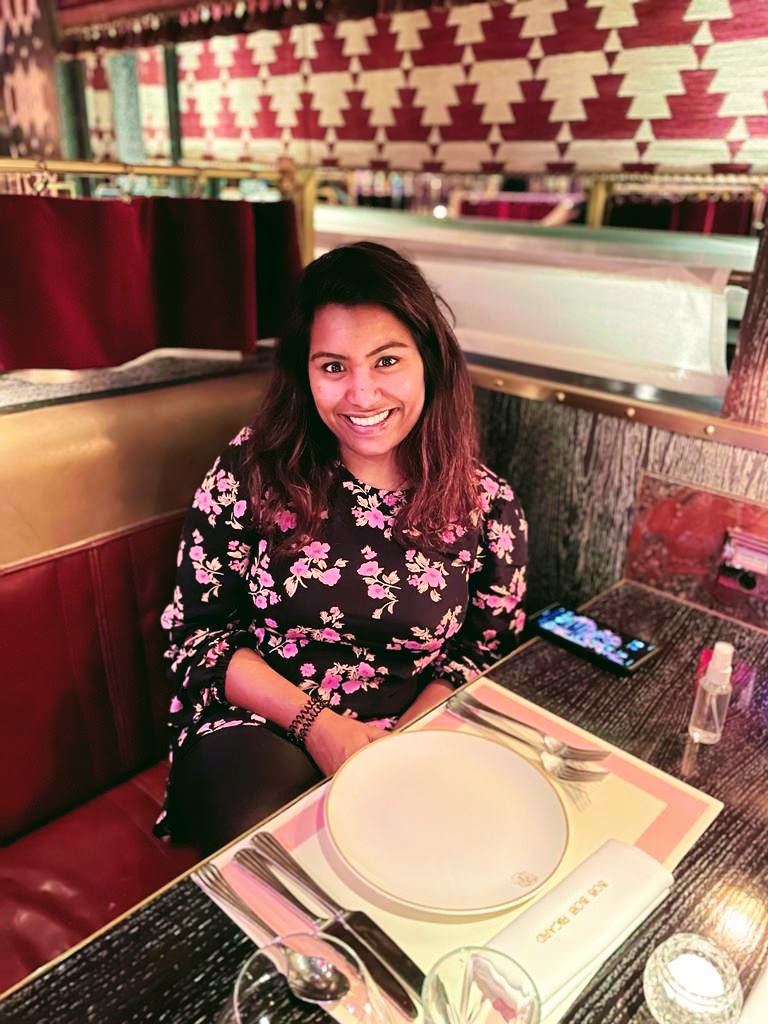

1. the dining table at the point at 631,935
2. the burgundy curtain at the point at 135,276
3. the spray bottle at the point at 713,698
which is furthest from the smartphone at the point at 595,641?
the burgundy curtain at the point at 135,276

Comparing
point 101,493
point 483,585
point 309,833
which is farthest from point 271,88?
point 309,833

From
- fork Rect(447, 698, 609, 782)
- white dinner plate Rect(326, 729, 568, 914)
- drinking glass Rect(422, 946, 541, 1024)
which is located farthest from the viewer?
fork Rect(447, 698, 609, 782)

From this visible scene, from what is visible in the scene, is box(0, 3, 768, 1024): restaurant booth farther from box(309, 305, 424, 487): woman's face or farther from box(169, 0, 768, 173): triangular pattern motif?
box(309, 305, 424, 487): woman's face

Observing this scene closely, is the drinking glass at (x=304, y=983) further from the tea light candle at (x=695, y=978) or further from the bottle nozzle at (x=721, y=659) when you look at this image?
the bottle nozzle at (x=721, y=659)

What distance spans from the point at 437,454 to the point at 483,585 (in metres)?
0.28

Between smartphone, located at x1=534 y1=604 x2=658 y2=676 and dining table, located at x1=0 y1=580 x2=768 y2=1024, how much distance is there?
0.02 metres

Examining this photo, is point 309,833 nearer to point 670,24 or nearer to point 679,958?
point 679,958

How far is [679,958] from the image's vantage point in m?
0.74

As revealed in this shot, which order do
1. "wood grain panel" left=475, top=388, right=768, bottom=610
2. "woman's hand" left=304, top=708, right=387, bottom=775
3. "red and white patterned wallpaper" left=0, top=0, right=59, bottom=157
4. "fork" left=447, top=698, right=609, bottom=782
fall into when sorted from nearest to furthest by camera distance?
"fork" left=447, top=698, right=609, bottom=782, "woman's hand" left=304, top=708, right=387, bottom=775, "wood grain panel" left=475, top=388, right=768, bottom=610, "red and white patterned wallpaper" left=0, top=0, right=59, bottom=157

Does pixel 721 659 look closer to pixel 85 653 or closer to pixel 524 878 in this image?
pixel 524 878

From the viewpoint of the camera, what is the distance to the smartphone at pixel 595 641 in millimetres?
1239

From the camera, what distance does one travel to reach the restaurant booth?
82 centimetres

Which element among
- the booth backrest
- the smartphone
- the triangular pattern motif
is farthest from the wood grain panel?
the booth backrest

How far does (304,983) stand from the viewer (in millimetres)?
706
